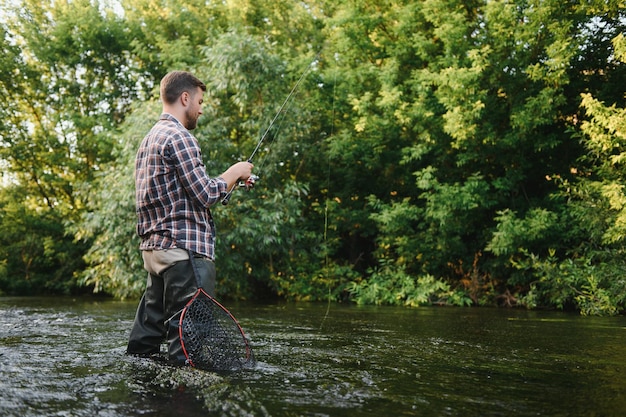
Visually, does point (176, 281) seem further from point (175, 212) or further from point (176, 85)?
point (176, 85)

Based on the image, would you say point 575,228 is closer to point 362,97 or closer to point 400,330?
point 362,97

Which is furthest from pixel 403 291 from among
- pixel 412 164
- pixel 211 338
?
pixel 211 338

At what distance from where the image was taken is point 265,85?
12953 mm

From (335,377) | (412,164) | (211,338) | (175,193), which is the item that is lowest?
(335,377)

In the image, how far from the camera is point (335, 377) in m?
3.40

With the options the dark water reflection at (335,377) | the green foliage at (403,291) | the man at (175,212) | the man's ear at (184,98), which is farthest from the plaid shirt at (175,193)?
the green foliage at (403,291)

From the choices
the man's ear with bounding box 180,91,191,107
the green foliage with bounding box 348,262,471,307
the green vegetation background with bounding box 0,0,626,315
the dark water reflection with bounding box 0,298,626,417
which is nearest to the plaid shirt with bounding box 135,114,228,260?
the man's ear with bounding box 180,91,191,107

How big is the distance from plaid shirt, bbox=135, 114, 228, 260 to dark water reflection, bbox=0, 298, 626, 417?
78cm

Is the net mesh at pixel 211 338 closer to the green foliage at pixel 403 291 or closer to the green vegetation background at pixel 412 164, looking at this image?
the green vegetation background at pixel 412 164

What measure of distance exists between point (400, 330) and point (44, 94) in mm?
16673

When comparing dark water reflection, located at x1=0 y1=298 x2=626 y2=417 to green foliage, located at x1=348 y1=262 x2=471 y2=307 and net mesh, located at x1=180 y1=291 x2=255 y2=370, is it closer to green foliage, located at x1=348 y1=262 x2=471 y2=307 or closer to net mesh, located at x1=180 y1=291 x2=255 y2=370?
net mesh, located at x1=180 y1=291 x2=255 y2=370

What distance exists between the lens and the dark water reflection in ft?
8.75

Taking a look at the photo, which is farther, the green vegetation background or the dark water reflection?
the green vegetation background

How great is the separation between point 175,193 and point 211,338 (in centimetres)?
92
